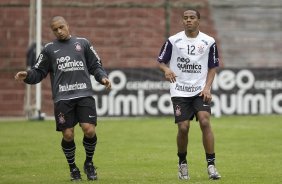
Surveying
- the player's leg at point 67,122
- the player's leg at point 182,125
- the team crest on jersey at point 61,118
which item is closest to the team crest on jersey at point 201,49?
the player's leg at point 182,125

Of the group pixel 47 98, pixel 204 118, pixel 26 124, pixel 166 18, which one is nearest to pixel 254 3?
pixel 166 18

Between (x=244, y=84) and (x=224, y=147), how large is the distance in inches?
331

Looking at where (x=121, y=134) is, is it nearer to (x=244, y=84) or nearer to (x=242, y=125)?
(x=242, y=125)

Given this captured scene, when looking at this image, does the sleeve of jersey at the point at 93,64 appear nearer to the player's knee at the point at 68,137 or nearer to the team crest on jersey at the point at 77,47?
the team crest on jersey at the point at 77,47

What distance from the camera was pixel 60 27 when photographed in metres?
11.6

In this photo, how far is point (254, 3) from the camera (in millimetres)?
30062

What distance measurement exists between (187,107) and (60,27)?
76.9 inches

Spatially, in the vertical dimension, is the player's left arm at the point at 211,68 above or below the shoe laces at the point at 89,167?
above

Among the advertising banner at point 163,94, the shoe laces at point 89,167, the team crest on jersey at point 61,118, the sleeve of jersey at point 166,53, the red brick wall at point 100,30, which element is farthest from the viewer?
the red brick wall at point 100,30

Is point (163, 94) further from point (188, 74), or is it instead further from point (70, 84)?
point (70, 84)

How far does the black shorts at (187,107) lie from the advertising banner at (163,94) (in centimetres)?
1312

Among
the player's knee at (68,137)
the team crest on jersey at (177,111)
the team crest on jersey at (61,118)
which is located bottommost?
the player's knee at (68,137)

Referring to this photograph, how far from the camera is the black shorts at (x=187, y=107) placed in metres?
11.9

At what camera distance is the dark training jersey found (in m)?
11.7
